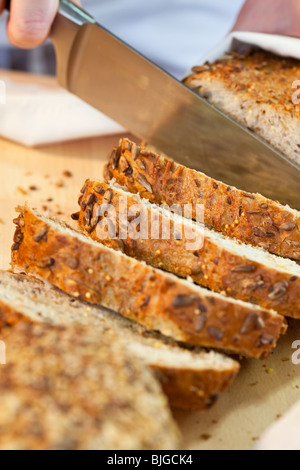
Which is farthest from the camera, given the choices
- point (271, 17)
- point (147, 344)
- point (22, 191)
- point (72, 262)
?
point (271, 17)

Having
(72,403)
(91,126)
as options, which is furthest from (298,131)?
(72,403)

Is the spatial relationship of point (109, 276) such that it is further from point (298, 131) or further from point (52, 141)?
point (52, 141)

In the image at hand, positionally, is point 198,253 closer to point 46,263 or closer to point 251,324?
point 251,324

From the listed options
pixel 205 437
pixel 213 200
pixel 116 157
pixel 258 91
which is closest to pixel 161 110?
pixel 116 157

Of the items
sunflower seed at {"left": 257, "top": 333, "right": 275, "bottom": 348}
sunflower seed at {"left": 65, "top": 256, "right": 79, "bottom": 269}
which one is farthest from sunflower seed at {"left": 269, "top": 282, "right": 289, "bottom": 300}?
sunflower seed at {"left": 65, "top": 256, "right": 79, "bottom": 269}

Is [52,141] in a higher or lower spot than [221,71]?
lower

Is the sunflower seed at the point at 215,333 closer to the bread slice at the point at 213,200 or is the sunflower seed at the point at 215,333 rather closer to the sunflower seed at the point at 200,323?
the sunflower seed at the point at 200,323

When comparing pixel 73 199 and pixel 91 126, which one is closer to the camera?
pixel 73 199

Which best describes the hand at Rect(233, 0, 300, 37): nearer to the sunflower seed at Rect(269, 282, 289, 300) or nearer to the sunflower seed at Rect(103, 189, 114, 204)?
the sunflower seed at Rect(103, 189, 114, 204)
